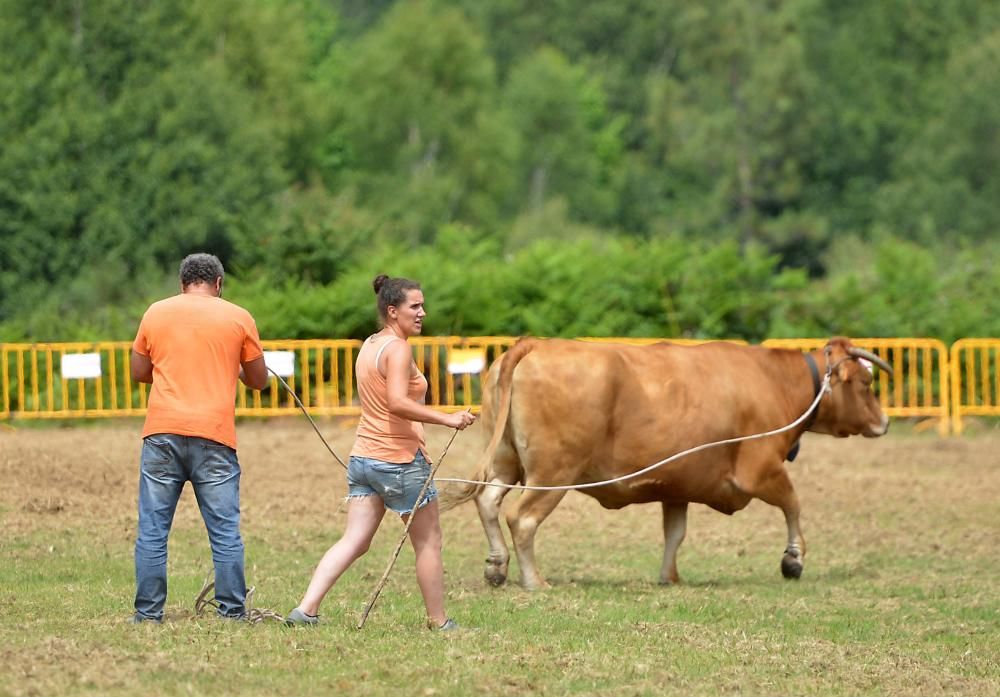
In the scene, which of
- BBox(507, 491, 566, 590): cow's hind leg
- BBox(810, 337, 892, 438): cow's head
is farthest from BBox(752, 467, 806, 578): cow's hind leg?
BBox(507, 491, 566, 590): cow's hind leg

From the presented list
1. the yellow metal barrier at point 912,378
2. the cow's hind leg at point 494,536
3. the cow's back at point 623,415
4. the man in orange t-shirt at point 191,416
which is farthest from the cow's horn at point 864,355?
the yellow metal barrier at point 912,378

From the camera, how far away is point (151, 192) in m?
35.2

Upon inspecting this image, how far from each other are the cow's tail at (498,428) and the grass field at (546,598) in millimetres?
623

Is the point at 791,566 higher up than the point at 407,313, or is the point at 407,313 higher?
the point at 407,313

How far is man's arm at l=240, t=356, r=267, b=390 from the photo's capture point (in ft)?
27.7

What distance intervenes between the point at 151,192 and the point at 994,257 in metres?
17.3

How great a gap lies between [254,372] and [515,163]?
5227 centimetres

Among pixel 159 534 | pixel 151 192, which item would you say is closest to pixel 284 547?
pixel 159 534

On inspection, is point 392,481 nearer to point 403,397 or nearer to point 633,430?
point 403,397

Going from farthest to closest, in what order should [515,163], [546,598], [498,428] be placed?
[515,163]
[498,428]
[546,598]

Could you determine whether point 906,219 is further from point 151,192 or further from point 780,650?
point 780,650

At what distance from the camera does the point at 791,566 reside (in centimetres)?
1155

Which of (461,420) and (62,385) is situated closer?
(461,420)

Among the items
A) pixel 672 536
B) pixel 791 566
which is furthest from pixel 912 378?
pixel 672 536
